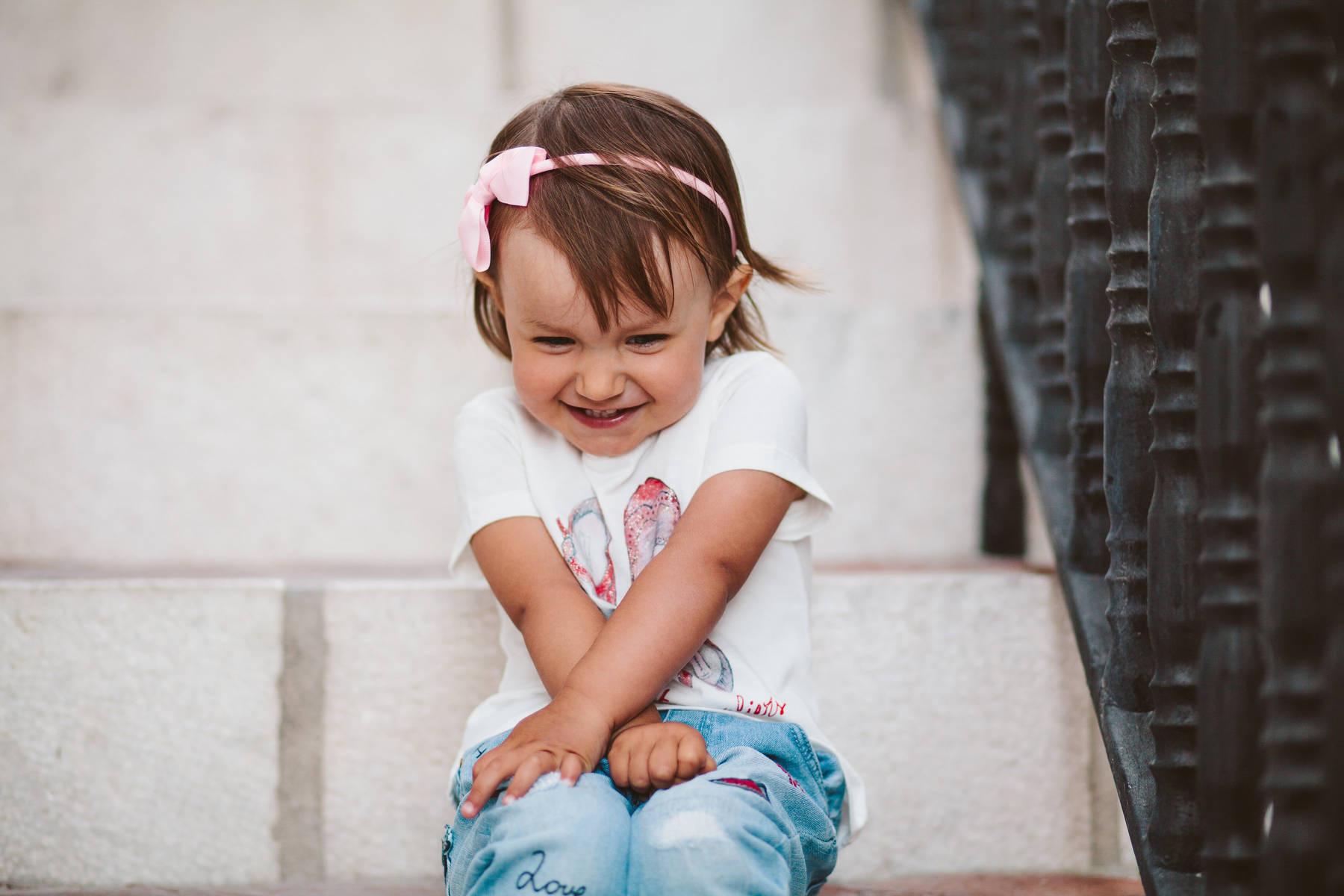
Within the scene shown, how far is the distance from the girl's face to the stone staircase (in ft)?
0.99

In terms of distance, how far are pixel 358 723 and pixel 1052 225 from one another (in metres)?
1.04

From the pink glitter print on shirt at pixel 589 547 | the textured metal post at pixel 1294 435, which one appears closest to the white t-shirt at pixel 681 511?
the pink glitter print on shirt at pixel 589 547

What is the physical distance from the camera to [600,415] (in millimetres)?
1224

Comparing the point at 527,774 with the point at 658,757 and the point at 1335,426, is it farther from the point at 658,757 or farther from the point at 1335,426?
the point at 1335,426

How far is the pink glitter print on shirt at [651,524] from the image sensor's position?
121 cm

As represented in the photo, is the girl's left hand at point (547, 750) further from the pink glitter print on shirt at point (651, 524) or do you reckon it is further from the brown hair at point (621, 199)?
the brown hair at point (621, 199)

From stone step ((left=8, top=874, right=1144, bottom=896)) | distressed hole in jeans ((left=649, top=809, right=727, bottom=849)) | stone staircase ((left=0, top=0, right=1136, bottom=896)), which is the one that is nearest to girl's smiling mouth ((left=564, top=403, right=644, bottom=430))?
stone staircase ((left=0, top=0, right=1136, bottom=896))

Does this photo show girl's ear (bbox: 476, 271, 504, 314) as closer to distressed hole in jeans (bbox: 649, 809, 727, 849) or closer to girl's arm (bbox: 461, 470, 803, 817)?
girl's arm (bbox: 461, 470, 803, 817)

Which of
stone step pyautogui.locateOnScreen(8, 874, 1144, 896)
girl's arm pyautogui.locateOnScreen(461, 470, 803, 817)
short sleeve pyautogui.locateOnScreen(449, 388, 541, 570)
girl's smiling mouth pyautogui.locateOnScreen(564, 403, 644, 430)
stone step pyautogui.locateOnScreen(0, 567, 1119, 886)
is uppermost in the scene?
girl's smiling mouth pyautogui.locateOnScreen(564, 403, 644, 430)

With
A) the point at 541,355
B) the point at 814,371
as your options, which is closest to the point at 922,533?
the point at 814,371

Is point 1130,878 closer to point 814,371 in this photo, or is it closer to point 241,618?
point 814,371

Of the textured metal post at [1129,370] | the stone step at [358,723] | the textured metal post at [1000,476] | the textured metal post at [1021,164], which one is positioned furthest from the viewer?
the textured metal post at [1000,476]

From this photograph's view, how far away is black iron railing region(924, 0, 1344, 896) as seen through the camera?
2.54 feet

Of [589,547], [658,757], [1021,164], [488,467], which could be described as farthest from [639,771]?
[1021,164]
